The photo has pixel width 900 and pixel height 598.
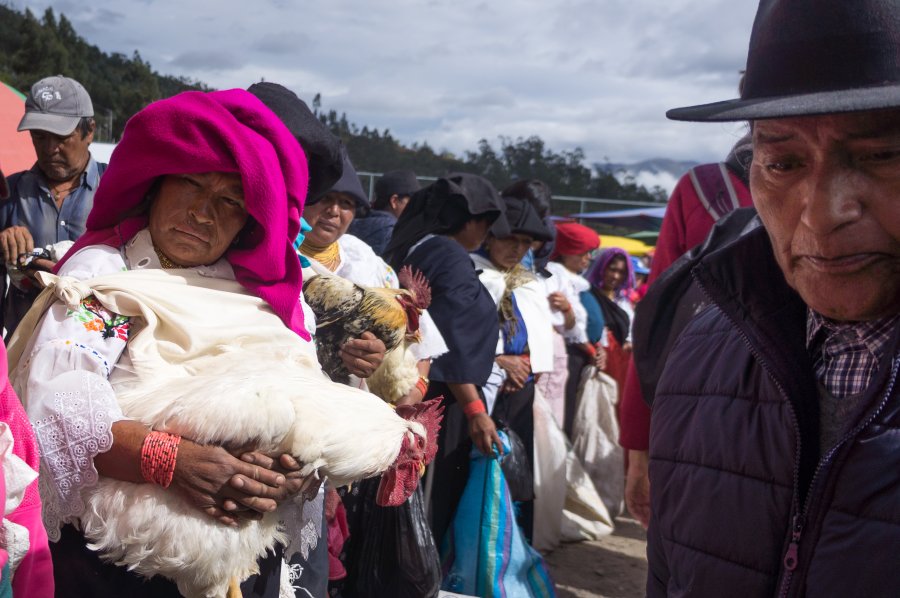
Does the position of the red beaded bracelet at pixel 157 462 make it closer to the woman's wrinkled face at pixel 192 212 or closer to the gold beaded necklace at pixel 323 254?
the woman's wrinkled face at pixel 192 212

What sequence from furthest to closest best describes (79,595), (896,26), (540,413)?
(540,413) → (79,595) → (896,26)

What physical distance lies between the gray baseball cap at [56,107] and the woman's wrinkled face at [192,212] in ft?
8.41

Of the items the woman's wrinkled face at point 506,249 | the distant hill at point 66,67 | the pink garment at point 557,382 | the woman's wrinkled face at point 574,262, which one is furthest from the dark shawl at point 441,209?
the distant hill at point 66,67

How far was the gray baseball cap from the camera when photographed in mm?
4379

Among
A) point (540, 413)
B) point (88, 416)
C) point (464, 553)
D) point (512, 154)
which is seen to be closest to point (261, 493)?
point (88, 416)

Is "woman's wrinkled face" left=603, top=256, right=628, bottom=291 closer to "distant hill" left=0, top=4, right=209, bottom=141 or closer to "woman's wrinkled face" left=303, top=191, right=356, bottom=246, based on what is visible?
"woman's wrinkled face" left=303, top=191, right=356, bottom=246

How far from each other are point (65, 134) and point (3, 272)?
84cm

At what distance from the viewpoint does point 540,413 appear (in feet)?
18.6

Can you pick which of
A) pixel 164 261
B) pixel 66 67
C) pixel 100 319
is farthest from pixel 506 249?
pixel 66 67

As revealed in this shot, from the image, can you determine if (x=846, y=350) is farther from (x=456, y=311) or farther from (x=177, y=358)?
(x=456, y=311)

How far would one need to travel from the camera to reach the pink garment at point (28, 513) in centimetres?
162

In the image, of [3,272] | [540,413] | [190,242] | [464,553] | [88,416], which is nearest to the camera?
[88,416]

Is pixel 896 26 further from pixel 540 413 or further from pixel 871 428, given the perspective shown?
pixel 540 413

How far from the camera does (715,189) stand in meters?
2.90
